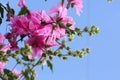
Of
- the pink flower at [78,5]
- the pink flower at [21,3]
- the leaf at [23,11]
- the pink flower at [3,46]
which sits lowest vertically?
the pink flower at [3,46]

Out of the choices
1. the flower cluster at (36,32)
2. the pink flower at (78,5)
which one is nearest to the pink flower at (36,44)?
the flower cluster at (36,32)

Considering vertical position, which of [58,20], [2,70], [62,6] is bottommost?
[2,70]

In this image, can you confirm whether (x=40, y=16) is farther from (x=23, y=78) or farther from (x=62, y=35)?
(x=23, y=78)

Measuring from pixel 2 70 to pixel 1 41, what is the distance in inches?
8.0

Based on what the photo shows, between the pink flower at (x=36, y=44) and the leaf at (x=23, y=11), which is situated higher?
the leaf at (x=23, y=11)

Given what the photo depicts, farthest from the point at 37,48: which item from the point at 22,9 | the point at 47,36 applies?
the point at 22,9

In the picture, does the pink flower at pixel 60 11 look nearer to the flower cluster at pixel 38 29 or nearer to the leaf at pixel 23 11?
the flower cluster at pixel 38 29

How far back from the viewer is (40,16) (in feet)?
5.86

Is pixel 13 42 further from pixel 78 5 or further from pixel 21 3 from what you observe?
pixel 78 5

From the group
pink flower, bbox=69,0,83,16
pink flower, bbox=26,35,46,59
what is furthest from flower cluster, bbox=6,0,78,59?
pink flower, bbox=69,0,83,16

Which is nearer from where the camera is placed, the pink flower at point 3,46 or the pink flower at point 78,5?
the pink flower at point 3,46

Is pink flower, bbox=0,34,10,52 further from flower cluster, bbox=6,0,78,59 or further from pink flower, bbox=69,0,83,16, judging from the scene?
pink flower, bbox=69,0,83,16

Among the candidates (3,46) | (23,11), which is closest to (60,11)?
(23,11)

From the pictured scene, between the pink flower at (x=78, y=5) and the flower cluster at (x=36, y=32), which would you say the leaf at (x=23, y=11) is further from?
the pink flower at (x=78, y=5)
